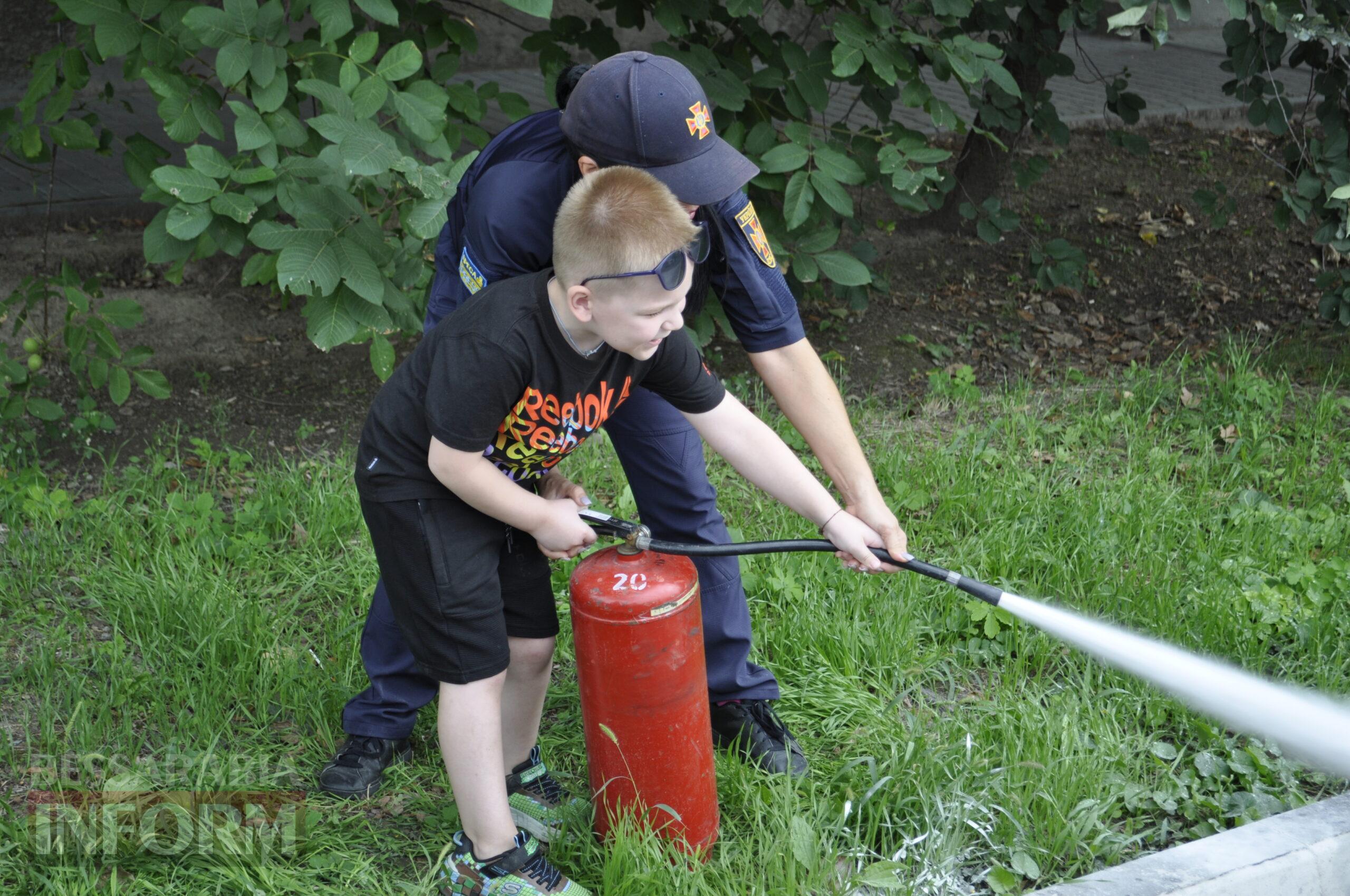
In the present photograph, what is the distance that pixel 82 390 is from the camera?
14.6 ft

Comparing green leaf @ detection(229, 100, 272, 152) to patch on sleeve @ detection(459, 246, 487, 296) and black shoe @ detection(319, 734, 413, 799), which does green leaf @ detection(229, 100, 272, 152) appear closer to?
patch on sleeve @ detection(459, 246, 487, 296)

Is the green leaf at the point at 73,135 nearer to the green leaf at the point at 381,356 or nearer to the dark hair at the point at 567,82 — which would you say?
the green leaf at the point at 381,356

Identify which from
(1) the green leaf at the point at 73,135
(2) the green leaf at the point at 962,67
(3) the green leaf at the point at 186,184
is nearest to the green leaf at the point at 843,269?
(2) the green leaf at the point at 962,67

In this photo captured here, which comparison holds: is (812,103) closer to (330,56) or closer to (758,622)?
(330,56)

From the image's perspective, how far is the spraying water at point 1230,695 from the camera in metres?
2.32

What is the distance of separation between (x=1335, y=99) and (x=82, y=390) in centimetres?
486

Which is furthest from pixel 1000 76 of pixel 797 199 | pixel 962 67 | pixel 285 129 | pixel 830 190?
pixel 285 129

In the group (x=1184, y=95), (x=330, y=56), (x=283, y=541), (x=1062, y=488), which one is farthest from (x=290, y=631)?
(x=1184, y=95)

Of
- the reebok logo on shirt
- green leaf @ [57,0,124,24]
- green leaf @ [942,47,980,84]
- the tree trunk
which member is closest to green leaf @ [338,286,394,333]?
green leaf @ [57,0,124,24]

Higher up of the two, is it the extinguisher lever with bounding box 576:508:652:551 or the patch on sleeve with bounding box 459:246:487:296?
the patch on sleeve with bounding box 459:246:487:296

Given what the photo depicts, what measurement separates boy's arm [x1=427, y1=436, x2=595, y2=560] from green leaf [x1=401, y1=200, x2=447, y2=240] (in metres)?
0.98

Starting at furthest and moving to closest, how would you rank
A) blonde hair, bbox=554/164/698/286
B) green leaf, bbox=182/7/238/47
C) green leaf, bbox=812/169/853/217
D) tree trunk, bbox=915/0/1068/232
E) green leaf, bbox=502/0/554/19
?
tree trunk, bbox=915/0/1068/232 < green leaf, bbox=812/169/853/217 < green leaf, bbox=182/7/238/47 < green leaf, bbox=502/0/554/19 < blonde hair, bbox=554/164/698/286

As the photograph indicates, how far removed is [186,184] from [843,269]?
217 cm

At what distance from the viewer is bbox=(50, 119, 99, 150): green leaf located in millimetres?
3670
